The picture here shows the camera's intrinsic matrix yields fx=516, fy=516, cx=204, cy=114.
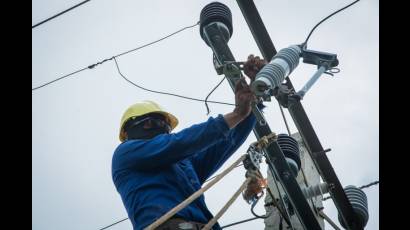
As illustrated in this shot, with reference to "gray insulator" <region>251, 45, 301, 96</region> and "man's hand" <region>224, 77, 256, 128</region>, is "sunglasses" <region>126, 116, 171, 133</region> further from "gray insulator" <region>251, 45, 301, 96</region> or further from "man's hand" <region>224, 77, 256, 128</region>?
"gray insulator" <region>251, 45, 301, 96</region>

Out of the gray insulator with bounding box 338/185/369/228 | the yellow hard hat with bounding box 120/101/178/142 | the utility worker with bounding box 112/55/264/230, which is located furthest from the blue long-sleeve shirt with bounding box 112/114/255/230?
the gray insulator with bounding box 338/185/369/228

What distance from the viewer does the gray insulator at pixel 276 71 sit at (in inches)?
113

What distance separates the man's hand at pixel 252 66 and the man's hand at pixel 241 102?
0.06 meters

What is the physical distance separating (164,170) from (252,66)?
2.97ft

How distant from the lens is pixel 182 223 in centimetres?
307

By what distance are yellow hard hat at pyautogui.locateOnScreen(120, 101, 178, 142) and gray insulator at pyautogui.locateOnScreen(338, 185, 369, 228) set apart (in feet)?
5.06

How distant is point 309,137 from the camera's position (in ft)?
11.6

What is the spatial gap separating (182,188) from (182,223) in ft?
1.24

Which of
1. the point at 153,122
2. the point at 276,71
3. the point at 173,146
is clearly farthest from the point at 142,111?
the point at 276,71

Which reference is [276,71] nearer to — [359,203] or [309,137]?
[309,137]
